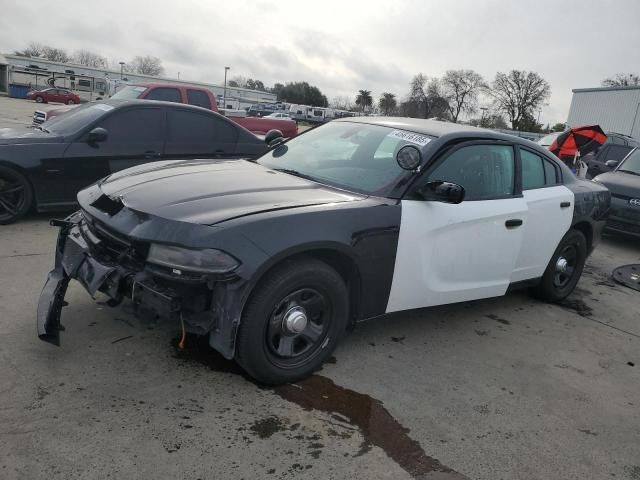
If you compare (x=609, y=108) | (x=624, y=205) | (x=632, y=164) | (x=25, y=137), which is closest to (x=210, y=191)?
(x=25, y=137)

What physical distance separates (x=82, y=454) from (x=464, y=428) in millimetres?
1929

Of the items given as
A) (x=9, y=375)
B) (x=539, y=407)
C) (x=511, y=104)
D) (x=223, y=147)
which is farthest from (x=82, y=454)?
(x=511, y=104)

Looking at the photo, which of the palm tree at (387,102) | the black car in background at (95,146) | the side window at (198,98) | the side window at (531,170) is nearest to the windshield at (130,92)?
the side window at (198,98)

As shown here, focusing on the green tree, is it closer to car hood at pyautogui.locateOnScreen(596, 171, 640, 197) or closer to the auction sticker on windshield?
car hood at pyautogui.locateOnScreen(596, 171, 640, 197)

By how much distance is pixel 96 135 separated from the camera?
236 inches

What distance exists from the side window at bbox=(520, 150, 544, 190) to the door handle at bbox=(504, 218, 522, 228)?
0.40 m

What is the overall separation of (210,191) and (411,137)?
159cm

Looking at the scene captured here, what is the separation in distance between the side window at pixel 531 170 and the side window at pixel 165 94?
24.6 ft

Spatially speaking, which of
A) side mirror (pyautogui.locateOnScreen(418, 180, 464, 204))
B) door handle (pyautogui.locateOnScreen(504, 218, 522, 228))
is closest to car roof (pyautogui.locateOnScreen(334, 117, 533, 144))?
side mirror (pyautogui.locateOnScreen(418, 180, 464, 204))

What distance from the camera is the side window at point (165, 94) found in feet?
32.9

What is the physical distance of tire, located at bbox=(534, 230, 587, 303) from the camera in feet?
16.3

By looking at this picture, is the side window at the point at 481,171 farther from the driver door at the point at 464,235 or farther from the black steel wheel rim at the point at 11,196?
the black steel wheel rim at the point at 11,196

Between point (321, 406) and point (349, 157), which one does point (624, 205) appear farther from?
point (321, 406)

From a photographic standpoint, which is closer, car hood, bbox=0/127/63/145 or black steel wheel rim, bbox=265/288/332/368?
black steel wheel rim, bbox=265/288/332/368
